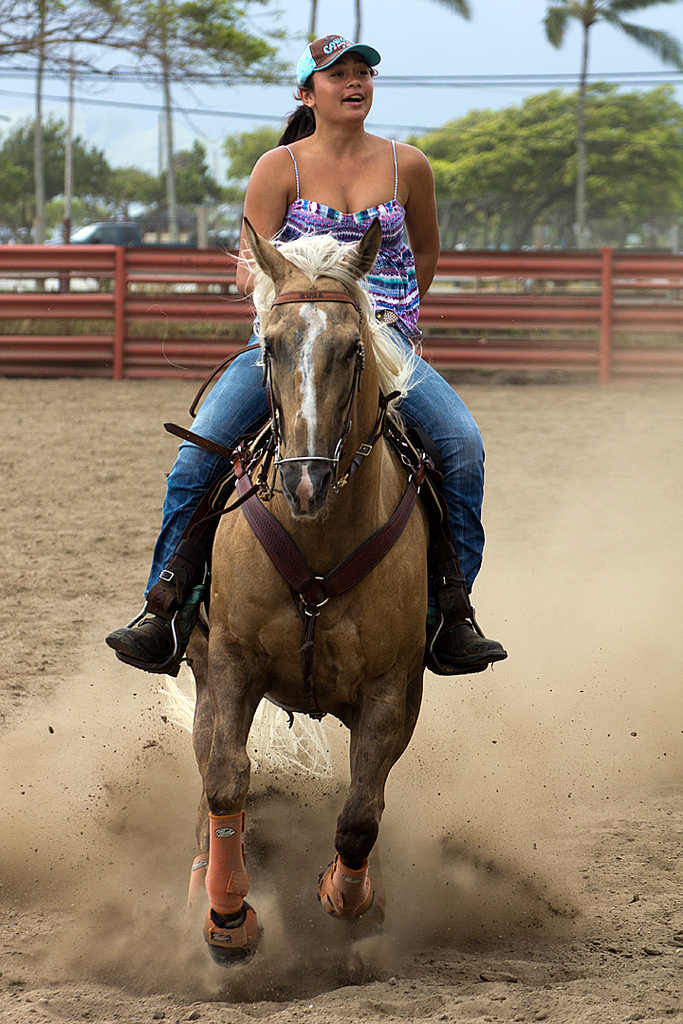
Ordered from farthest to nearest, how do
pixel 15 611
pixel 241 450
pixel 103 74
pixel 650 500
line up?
pixel 103 74 < pixel 650 500 < pixel 15 611 < pixel 241 450

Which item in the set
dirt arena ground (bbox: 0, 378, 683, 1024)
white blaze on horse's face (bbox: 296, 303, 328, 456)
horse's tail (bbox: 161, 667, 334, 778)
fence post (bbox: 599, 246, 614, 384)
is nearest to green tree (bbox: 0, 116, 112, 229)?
fence post (bbox: 599, 246, 614, 384)

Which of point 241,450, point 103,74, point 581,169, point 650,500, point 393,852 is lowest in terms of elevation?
point 393,852

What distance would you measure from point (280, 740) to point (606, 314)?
10.6m

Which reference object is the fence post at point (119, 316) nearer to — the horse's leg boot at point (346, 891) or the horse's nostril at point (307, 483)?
the horse's leg boot at point (346, 891)

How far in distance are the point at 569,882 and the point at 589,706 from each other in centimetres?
149

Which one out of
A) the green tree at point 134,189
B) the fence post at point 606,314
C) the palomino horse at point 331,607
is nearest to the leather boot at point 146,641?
the palomino horse at point 331,607

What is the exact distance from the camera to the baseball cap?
3074 mm

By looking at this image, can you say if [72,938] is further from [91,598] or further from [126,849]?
[91,598]

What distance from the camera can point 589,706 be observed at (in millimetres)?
4914

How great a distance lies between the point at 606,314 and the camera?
1341 cm

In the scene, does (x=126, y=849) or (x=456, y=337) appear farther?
(x=456, y=337)

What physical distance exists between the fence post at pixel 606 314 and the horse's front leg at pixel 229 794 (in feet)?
37.4

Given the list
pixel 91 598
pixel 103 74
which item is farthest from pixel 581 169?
pixel 91 598

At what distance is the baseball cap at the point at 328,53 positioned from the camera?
121 inches
